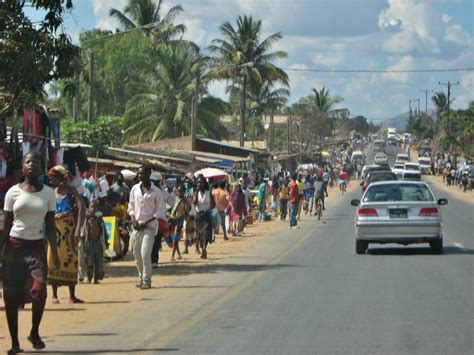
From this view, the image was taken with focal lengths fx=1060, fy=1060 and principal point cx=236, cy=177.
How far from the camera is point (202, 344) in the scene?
10.2 metres

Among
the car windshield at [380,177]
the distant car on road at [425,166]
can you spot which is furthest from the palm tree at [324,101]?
the car windshield at [380,177]

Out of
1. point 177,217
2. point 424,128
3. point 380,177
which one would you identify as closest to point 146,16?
point 380,177

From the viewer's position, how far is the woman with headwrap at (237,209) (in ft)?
103

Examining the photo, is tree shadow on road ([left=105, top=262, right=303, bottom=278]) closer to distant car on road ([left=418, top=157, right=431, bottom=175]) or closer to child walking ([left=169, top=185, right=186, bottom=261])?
child walking ([left=169, top=185, right=186, bottom=261])

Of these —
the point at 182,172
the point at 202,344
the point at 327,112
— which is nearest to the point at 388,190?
the point at 202,344

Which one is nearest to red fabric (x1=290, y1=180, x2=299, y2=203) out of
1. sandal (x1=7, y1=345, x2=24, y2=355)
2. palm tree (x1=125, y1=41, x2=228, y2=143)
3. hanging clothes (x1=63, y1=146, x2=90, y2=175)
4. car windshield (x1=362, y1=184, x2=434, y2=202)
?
car windshield (x1=362, y1=184, x2=434, y2=202)

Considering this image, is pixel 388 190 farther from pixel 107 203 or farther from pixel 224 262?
pixel 107 203

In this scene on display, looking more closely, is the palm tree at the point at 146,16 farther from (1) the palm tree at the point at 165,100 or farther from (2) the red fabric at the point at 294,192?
(2) the red fabric at the point at 294,192

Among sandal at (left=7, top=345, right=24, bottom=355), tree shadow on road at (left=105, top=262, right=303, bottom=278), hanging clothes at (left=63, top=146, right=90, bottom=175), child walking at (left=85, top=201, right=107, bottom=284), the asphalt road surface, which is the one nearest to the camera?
sandal at (left=7, top=345, right=24, bottom=355)

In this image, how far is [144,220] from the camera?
16.0m

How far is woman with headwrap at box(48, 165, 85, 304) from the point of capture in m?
13.5

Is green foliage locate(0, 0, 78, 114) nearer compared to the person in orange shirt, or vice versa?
green foliage locate(0, 0, 78, 114)

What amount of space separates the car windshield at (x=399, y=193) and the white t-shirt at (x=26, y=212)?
13032 millimetres

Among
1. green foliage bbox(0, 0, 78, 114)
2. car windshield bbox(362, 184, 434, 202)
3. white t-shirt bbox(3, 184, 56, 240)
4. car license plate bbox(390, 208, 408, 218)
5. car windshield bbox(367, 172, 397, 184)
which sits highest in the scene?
green foliage bbox(0, 0, 78, 114)
